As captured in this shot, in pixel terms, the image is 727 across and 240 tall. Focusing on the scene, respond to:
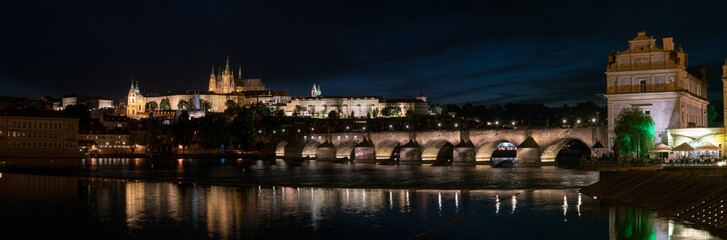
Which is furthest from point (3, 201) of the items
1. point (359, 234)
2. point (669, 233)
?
point (669, 233)

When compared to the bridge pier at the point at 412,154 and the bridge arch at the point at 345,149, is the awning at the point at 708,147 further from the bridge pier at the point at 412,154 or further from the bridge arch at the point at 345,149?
the bridge arch at the point at 345,149

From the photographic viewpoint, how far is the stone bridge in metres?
63.8

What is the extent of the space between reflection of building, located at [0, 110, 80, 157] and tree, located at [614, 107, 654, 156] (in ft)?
279

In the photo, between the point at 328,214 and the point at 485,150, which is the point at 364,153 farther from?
the point at 328,214

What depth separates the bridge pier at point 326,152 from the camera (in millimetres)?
91812

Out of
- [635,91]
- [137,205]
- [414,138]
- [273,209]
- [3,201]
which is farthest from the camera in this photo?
[414,138]

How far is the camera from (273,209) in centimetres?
2547

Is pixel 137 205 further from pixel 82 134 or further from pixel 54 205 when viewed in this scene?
pixel 82 134

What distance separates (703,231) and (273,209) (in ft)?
50.8

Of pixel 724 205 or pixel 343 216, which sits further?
pixel 343 216

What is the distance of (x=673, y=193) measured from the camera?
78.8 ft

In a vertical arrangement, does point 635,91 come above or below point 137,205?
above

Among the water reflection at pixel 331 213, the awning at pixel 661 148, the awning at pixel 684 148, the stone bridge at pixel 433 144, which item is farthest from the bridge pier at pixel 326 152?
the water reflection at pixel 331 213

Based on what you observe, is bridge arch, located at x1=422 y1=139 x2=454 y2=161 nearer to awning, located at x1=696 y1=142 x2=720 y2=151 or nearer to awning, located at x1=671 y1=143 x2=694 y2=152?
awning, located at x1=671 y1=143 x2=694 y2=152
